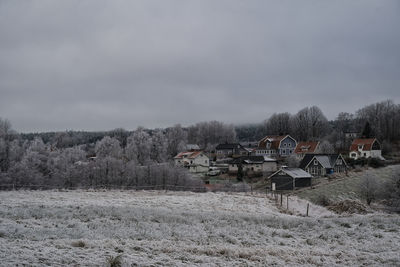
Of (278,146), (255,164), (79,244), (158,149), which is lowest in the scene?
(255,164)

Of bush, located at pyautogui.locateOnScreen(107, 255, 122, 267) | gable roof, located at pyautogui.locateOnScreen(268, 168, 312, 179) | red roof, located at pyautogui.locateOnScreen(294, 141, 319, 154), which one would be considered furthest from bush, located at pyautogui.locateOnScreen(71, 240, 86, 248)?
red roof, located at pyautogui.locateOnScreen(294, 141, 319, 154)

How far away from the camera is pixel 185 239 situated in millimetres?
13242

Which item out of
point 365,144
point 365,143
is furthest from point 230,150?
point 365,144

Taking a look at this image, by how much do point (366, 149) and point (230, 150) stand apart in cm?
4023

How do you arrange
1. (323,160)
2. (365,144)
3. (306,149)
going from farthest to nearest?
1. (306,149)
2. (365,144)
3. (323,160)

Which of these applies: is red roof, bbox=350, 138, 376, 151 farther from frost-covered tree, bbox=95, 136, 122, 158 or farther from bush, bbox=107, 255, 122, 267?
bush, bbox=107, 255, 122, 267

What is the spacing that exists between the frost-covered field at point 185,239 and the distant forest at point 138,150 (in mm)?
22607

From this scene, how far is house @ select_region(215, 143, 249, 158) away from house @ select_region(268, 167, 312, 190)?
47761mm

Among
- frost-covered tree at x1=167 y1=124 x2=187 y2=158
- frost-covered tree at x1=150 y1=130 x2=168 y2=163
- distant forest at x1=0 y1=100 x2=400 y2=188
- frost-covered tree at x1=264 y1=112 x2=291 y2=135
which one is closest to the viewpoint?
distant forest at x1=0 y1=100 x2=400 y2=188

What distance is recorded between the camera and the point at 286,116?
419 feet

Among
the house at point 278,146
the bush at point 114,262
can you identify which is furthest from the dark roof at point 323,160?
the bush at point 114,262

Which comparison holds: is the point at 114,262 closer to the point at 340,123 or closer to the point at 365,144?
the point at 365,144

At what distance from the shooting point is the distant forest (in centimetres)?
4819

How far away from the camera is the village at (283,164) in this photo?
5103 centimetres
